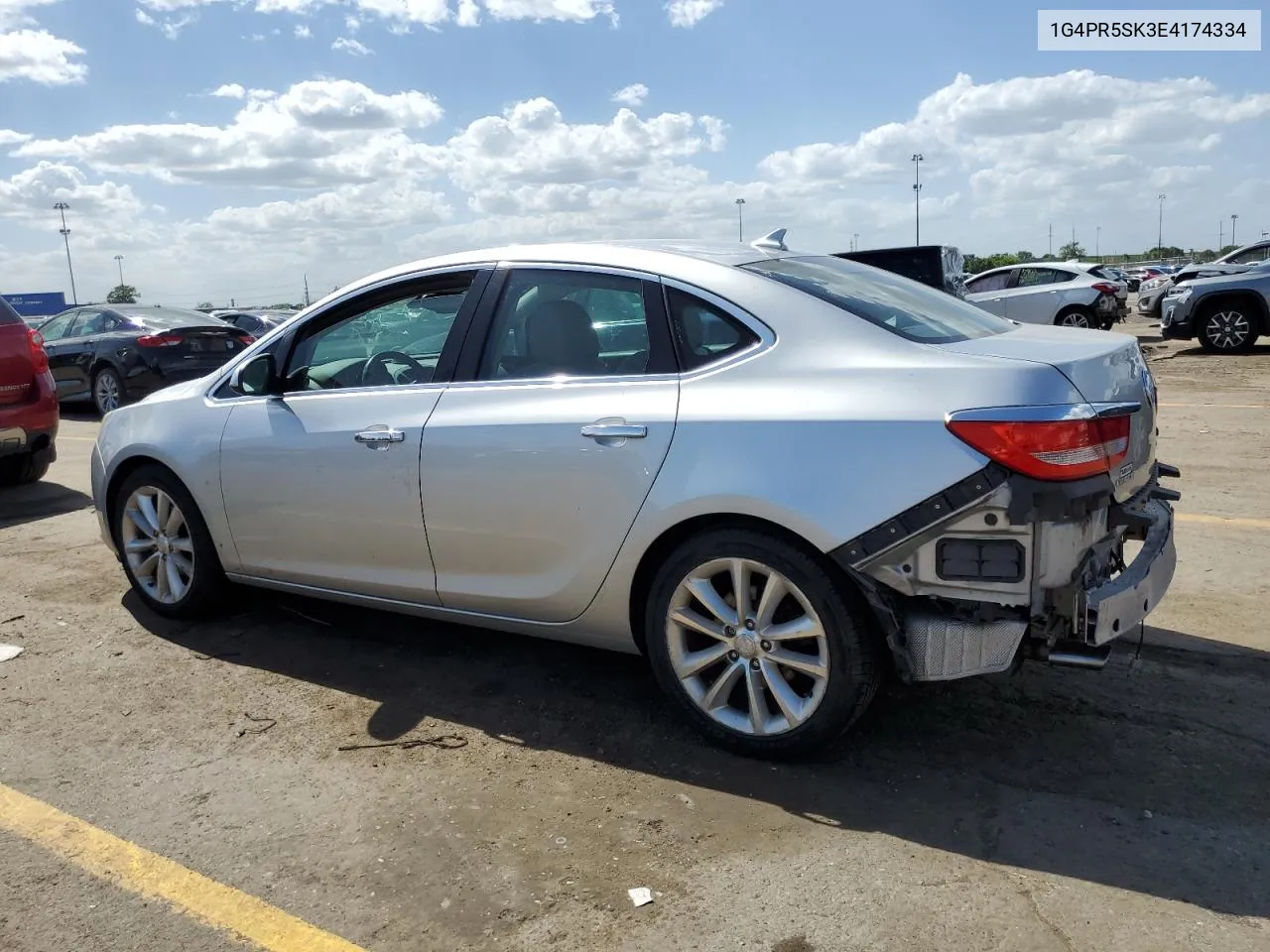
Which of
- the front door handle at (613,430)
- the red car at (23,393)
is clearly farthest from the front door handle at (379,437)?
the red car at (23,393)

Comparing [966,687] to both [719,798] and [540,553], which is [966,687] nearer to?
[719,798]

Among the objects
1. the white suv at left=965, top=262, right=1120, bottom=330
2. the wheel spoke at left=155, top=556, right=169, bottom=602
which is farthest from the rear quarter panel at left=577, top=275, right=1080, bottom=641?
the white suv at left=965, top=262, right=1120, bottom=330

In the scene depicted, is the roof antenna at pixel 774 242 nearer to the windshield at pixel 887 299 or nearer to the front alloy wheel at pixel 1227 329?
the windshield at pixel 887 299

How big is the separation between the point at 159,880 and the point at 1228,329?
1623 centimetres

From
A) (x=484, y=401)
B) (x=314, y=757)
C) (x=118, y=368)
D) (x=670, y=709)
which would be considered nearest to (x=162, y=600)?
(x=314, y=757)

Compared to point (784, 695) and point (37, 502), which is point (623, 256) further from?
point (37, 502)

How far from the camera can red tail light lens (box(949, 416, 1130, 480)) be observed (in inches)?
110

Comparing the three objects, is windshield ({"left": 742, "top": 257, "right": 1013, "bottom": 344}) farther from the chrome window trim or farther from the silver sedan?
the chrome window trim

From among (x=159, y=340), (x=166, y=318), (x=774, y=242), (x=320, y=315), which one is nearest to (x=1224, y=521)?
(x=774, y=242)

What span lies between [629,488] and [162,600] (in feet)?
8.84

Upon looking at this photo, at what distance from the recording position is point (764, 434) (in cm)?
313

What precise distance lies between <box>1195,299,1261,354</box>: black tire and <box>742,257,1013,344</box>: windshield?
43.3 ft

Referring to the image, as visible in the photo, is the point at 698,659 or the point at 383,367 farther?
the point at 383,367

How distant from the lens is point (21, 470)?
8.58 m
